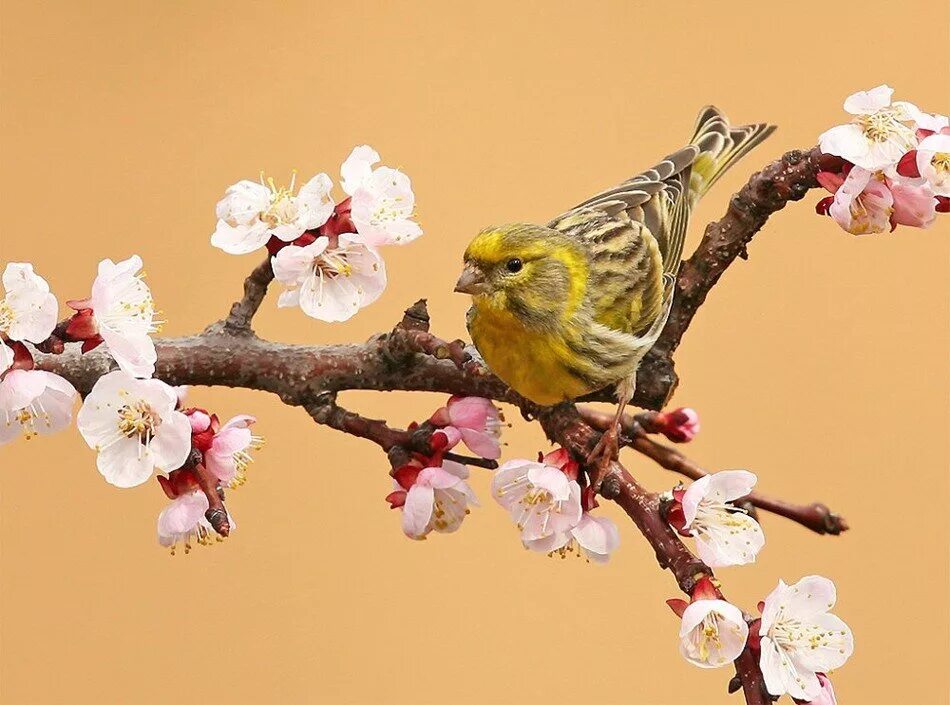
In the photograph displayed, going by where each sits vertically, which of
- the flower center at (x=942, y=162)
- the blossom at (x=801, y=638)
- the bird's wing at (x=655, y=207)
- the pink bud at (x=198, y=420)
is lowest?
the blossom at (x=801, y=638)

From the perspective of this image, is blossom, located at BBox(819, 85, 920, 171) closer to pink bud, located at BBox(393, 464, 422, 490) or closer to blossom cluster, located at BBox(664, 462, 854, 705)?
blossom cluster, located at BBox(664, 462, 854, 705)

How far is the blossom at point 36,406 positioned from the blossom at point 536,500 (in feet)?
0.87

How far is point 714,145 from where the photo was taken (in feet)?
3.44

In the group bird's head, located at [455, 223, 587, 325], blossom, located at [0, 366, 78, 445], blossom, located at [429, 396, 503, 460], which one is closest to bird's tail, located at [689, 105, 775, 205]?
bird's head, located at [455, 223, 587, 325]

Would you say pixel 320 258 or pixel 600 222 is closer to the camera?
pixel 320 258

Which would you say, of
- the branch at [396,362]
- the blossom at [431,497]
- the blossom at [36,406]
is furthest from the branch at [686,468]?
the blossom at [36,406]

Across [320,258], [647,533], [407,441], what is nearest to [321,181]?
[320,258]

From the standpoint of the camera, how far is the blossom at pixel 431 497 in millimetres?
749

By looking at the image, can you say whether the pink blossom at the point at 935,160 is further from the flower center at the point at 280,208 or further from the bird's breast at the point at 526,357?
the flower center at the point at 280,208

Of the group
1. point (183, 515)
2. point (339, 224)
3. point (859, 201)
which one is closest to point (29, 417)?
point (183, 515)

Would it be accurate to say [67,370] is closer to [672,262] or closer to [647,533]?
[647,533]

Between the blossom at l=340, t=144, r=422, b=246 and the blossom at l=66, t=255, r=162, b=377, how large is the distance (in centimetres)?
A: 14

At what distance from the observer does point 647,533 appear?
2.22ft

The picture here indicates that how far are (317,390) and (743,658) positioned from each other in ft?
1.07
